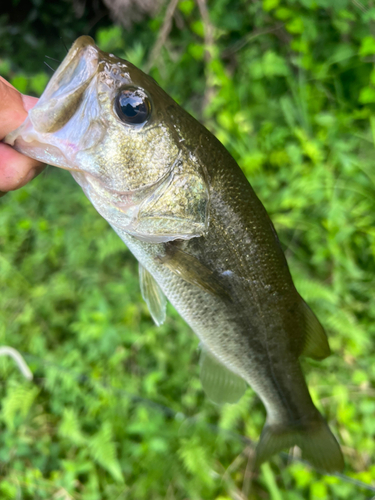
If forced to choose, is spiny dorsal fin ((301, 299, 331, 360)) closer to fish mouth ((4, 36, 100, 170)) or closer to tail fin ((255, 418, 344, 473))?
tail fin ((255, 418, 344, 473))

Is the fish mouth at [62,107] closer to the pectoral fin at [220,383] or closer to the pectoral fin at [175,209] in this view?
the pectoral fin at [175,209]

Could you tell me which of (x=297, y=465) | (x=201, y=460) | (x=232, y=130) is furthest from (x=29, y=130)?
(x=297, y=465)

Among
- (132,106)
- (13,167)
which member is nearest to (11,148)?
(13,167)

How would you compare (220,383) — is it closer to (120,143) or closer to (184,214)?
(184,214)

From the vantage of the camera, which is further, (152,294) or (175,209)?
(152,294)

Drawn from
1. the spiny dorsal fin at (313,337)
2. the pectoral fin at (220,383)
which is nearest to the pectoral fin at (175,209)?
the spiny dorsal fin at (313,337)

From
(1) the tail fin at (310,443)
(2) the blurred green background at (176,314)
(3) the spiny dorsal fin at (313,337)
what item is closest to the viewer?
(3) the spiny dorsal fin at (313,337)
